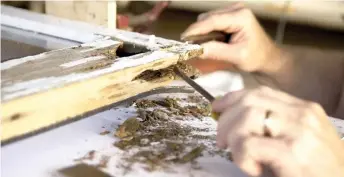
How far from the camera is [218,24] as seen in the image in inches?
35.0

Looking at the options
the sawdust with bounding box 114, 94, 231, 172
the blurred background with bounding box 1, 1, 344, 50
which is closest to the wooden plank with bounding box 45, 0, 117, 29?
the blurred background with bounding box 1, 1, 344, 50

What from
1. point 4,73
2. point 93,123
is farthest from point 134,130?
point 4,73

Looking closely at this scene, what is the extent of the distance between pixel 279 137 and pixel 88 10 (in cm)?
66

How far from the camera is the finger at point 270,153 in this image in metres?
0.51

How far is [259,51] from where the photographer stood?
3.28ft

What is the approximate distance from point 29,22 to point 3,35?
Result: 51 mm

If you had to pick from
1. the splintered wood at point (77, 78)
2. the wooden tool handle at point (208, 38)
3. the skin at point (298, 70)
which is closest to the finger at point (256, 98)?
the splintered wood at point (77, 78)

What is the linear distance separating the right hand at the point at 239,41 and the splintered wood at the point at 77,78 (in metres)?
0.13

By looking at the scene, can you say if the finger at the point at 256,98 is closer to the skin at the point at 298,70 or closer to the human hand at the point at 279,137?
the human hand at the point at 279,137

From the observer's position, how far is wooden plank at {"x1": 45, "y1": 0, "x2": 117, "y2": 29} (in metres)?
1.06

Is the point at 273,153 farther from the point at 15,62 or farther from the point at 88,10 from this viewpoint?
the point at 88,10

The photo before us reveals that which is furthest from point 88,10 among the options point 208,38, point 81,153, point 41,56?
point 81,153

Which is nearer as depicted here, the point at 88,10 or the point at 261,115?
the point at 261,115

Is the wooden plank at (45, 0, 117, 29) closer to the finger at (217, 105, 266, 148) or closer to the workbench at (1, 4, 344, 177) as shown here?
the workbench at (1, 4, 344, 177)
